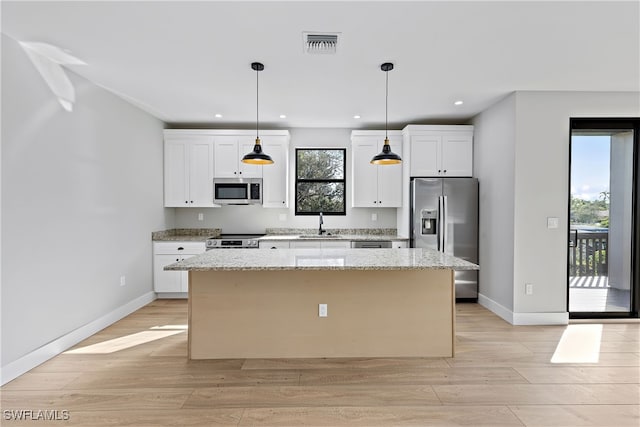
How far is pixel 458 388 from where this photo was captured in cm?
245

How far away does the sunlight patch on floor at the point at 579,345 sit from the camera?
9.68 ft

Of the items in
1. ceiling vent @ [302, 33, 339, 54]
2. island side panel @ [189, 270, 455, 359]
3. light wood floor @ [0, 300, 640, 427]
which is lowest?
light wood floor @ [0, 300, 640, 427]

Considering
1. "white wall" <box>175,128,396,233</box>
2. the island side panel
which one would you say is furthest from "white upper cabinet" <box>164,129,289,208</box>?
the island side panel

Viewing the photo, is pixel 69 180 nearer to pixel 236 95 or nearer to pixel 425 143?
pixel 236 95

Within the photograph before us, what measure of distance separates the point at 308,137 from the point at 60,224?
348cm

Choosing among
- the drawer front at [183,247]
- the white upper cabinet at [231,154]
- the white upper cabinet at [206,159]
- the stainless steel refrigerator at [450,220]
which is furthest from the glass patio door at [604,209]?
the drawer front at [183,247]

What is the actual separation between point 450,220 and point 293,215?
93.2 inches

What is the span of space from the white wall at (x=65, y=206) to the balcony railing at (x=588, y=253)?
521 cm

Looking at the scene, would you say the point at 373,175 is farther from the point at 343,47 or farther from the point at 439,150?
the point at 343,47

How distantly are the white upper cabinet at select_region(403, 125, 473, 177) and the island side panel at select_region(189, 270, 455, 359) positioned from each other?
7.59 feet

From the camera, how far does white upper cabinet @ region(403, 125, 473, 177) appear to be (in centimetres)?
489

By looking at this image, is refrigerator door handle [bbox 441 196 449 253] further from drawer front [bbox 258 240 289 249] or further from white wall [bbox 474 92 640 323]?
drawer front [bbox 258 240 289 249]

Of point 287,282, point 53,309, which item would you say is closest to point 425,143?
point 287,282

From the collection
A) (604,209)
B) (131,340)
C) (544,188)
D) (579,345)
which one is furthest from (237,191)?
(604,209)
